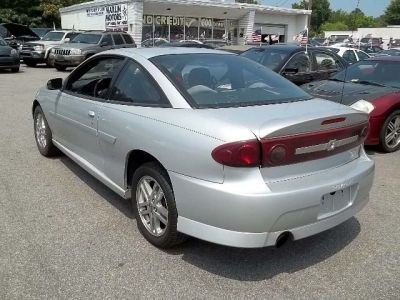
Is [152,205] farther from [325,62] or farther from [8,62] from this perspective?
[8,62]

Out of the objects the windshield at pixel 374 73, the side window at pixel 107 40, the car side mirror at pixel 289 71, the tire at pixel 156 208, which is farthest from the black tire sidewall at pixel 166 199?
the side window at pixel 107 40

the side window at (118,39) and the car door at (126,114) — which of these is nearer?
the car door at (126,114)

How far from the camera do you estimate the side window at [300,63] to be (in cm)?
919

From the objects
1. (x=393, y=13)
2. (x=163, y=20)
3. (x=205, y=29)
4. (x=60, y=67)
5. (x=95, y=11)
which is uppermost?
(x=393, y=13)

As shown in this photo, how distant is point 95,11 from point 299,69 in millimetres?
28596

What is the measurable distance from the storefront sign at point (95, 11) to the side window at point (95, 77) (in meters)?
30.2

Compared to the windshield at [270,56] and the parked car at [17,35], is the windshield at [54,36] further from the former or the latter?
the windshield at [270,56]

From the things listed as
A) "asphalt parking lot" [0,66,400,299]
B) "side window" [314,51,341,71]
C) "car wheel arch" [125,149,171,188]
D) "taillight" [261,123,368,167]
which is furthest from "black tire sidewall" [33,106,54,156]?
"side window" [314,51,341,71]

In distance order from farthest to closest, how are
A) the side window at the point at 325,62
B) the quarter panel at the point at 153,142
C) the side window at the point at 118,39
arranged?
the side window at the point at 118,39 → the side window at the point at 325,62 → the quarter panel at the point at 153,142

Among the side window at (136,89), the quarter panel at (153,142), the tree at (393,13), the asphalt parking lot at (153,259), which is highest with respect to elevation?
the tree at (393,13)

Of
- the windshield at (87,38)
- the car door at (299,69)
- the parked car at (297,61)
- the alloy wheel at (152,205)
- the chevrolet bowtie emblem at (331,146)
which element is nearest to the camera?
the chevrolet bowtie emblem at (331,146)

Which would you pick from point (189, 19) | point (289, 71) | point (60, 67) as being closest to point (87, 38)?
point (60, 67)

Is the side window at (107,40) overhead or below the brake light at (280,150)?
overhead

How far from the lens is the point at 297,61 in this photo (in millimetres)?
9352
